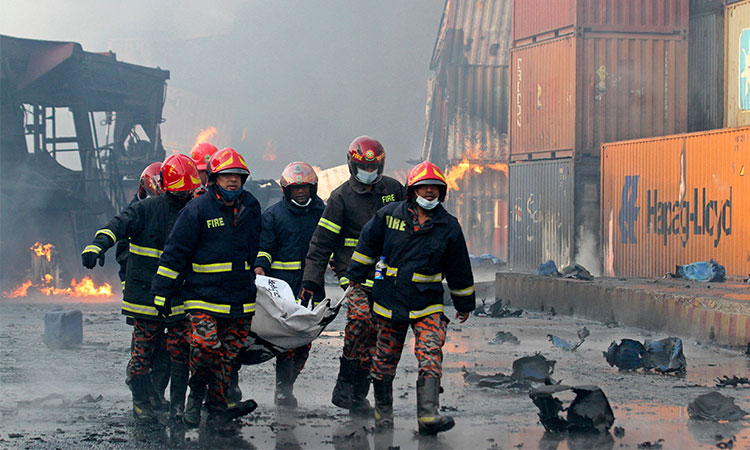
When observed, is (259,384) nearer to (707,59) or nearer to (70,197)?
(70,197)

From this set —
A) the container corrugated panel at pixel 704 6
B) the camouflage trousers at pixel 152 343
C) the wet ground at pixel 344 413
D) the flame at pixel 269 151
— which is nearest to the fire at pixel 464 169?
the container corrugated panel at pixel 704 6

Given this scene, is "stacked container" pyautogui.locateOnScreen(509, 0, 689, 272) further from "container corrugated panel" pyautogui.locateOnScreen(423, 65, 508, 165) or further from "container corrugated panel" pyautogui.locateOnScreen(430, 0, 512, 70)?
"container corrugated panel" pyautogui.locateOnScreen(430, 0, 512, 70)

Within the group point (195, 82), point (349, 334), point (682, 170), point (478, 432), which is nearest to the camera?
point (478, 432)

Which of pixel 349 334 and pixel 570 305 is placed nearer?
pixel 349 334

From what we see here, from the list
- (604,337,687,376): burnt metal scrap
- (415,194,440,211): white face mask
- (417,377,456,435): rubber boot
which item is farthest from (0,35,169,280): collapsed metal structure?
(417,377,456,435): rubber boot

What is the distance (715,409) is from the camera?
22.2 feet

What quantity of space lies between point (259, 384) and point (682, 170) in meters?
13.2

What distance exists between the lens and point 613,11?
2447 cm

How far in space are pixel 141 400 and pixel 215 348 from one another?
0.85 m

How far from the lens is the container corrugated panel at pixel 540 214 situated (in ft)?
81.3

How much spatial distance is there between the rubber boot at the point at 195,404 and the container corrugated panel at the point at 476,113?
30.5m

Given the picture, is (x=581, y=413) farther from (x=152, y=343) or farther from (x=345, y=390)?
(x=152, y=343)

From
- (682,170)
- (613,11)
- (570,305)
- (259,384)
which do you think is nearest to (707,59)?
(613,11)

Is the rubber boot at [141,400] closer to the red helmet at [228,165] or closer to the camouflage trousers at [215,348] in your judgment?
the camouflage trousers at [215,348]
